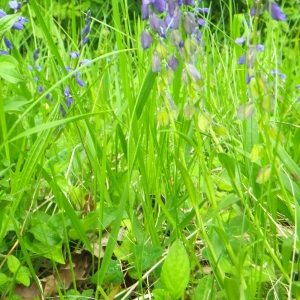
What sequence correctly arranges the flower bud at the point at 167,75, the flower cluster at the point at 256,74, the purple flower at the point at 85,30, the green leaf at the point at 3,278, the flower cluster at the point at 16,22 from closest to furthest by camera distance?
the flower cluster at the point at 256,74
the flower bud at the point at 167,75
the green leaf at the point at 3,278
the flower cluster at the point at 16,22
the purple flower at the point at 85,30

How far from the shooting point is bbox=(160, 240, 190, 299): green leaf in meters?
0.94

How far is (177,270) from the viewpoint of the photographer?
0.94 metres

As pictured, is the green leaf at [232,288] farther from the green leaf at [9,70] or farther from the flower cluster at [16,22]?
the flower cluster at [16,22]

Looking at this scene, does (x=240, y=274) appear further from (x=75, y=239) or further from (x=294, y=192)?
(x=75, y=239)

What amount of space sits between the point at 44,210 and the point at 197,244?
389mm

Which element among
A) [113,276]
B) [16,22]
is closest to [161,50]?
[113,276]

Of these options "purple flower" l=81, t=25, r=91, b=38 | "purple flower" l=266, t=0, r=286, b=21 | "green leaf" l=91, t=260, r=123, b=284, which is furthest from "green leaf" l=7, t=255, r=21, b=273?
"purple flower" l=81, t=25, r=91, b=38

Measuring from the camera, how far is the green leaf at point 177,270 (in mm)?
936

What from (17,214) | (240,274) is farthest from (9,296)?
(240,274)

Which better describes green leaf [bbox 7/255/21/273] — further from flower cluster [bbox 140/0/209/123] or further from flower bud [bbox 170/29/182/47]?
flower bud [bbox 170/29/182/47]

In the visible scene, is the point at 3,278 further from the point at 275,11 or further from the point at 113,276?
the point at 275,11

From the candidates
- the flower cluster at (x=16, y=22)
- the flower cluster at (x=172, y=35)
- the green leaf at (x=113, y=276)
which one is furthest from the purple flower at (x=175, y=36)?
the flower cluster at (x=16, y=22)

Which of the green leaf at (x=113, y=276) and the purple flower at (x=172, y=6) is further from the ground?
the purple flower at (x=172, y=6)

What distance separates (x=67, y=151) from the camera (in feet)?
4.88
